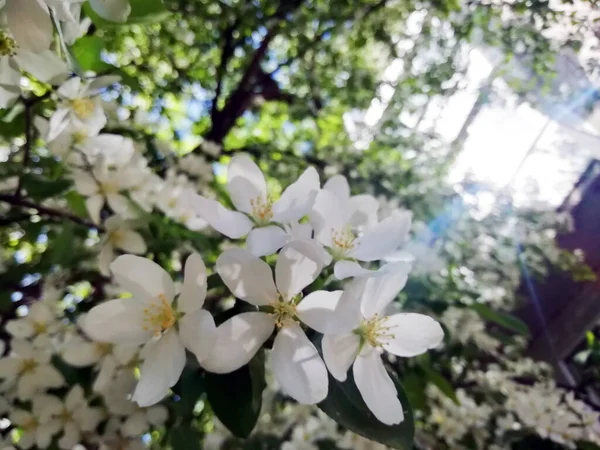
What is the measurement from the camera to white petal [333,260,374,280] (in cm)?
40

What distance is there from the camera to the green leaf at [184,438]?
0.58m

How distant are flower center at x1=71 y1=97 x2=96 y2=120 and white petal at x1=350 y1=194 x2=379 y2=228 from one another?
1.04ft

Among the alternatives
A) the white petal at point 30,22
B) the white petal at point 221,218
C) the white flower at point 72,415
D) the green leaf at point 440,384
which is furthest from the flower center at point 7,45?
the green leaf at point 440,384

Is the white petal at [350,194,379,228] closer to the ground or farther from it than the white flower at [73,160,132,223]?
farther from it

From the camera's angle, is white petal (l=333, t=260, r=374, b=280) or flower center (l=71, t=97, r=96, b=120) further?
flower center (l=71, t=97, r=96, b=120)

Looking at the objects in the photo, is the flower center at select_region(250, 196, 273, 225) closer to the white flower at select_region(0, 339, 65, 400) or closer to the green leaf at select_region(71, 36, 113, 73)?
the green leaf at select_region(71, 36, 113, 73)

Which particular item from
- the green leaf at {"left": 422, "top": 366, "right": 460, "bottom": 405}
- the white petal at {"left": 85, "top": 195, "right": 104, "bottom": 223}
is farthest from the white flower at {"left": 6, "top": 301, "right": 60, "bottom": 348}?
the green leaf at {"left": 422, "top": 366, "right": 460, "bottom": 405}

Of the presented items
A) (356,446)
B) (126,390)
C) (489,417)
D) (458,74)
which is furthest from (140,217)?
(458,74)

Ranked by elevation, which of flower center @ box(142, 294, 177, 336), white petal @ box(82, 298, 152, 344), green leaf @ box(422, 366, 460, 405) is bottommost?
Result: green leaf @ box(422, 366, 460, 405)

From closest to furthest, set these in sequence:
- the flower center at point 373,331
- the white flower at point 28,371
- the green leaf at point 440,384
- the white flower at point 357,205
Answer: the flower center at point 373,331, the white flower at point 357,205, the white flower at point 28,371, the green leaf at point 440,384

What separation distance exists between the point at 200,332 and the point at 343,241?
16cm

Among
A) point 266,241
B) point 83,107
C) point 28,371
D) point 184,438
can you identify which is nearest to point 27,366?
point 28,371

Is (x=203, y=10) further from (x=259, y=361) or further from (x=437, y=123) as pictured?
(x=259, y=361)

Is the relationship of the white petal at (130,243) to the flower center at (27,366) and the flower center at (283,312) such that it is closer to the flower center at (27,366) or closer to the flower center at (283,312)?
the flower center at (27,366)
